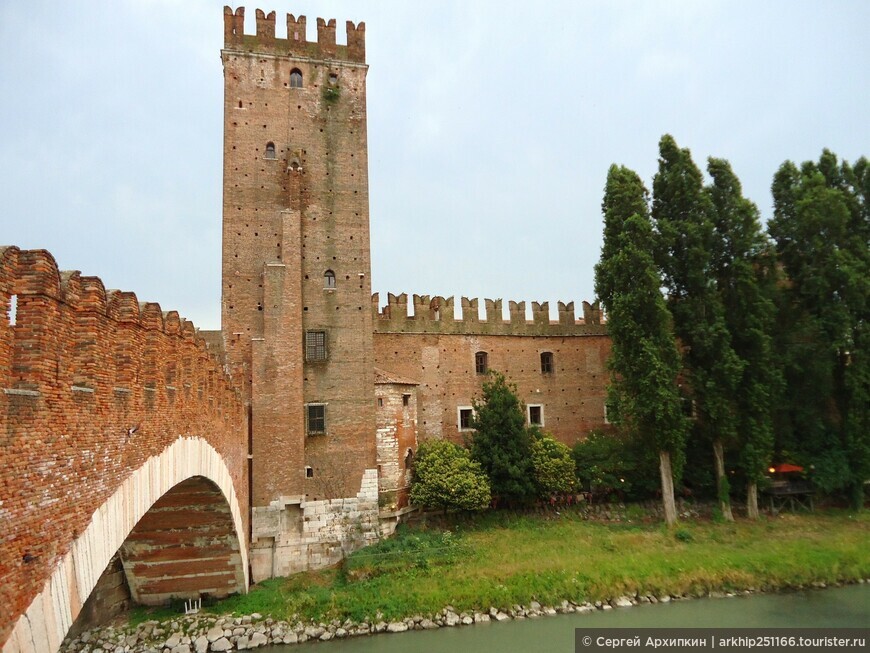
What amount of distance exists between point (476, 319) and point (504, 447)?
6251mm

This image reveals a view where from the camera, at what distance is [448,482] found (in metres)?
19.5

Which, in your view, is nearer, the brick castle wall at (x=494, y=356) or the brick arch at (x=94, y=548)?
the brick arch at (x=94, y=548)

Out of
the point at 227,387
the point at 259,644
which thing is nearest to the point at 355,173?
the point at 227,387

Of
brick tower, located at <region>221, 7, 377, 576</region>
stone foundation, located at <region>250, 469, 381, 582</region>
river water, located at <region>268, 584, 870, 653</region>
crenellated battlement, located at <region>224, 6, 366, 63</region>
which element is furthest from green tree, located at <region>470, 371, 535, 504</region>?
crenellated battlement, located at <region>224, 6, 366, 63</region>

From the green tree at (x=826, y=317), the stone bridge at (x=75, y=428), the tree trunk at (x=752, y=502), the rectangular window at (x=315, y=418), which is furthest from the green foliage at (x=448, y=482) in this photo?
the green tree at (x=826, y=317)

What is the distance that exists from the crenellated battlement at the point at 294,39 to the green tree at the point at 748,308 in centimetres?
1398

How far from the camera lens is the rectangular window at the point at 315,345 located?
63.9 feet

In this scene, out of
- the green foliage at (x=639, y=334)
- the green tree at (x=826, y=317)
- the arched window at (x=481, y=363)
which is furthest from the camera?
the arched window at (x=481, y=363)

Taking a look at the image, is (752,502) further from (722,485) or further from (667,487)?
(667,487)

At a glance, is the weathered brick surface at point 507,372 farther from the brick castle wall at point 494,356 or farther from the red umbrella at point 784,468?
Result: the red umbrella at point 784,468

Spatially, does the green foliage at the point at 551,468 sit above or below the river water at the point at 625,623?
above

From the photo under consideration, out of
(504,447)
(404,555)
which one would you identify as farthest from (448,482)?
(404,555)

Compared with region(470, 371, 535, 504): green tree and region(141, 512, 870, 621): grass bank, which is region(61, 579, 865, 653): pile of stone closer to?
region(141, 512, 870, 621): grass bank

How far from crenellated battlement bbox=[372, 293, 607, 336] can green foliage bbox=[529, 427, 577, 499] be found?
18.2ft
